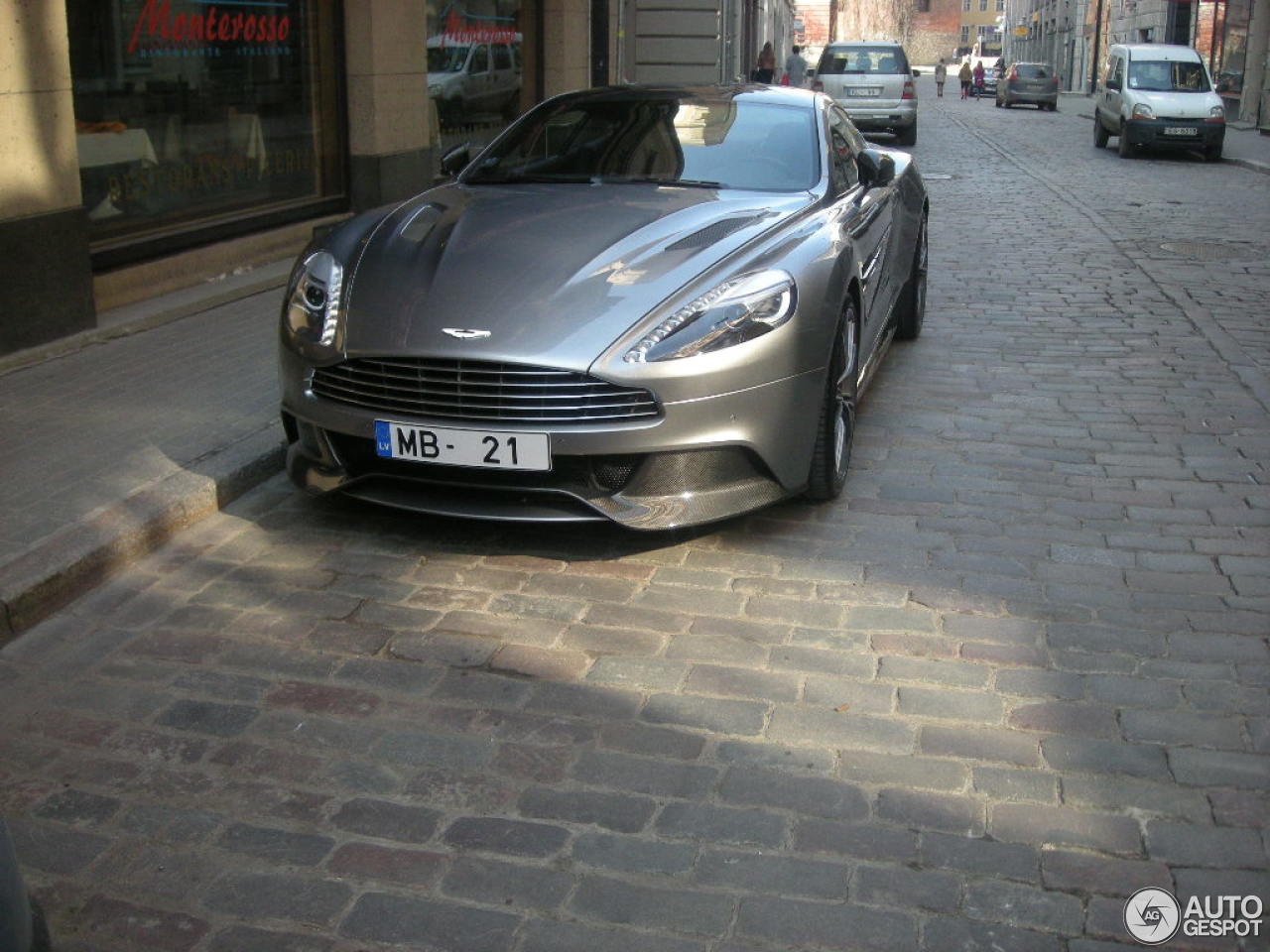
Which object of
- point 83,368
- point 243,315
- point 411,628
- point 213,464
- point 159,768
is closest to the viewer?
point 159,768

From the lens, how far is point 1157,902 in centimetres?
275

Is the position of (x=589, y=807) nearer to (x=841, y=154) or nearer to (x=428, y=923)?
(x=428, y=923)

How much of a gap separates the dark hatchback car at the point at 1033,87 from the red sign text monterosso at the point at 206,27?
1482 inches

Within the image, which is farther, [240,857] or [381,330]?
[381,330]

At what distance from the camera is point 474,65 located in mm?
14461

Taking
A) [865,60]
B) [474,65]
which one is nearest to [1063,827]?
[474,65]

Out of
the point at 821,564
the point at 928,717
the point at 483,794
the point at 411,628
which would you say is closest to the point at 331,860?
the point at 483,794

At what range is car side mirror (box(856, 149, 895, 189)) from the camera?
6234mm

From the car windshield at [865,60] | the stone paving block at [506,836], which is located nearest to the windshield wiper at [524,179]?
the stone paving block at [506,836]

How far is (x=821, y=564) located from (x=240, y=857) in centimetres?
225

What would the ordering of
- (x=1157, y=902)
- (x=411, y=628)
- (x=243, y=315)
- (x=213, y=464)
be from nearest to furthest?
(x=1157, y=902), (x=411, y=628), (x=213, y=464), (x=243, y=315)

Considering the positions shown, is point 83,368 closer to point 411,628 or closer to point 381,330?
point 381,330

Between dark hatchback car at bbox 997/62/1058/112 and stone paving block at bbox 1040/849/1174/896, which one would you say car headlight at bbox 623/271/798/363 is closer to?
stone paving block at bbox 1040/849/1174/896

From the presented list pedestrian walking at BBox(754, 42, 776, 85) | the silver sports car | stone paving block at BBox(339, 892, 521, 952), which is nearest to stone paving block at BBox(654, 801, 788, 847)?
stone paving block at BBox(339, 892, 521, 952)
